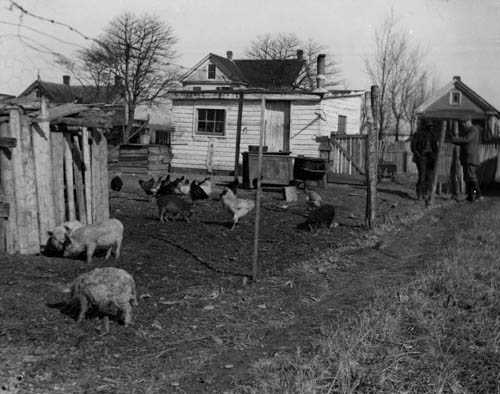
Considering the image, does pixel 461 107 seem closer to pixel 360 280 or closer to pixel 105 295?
pixel 360 280

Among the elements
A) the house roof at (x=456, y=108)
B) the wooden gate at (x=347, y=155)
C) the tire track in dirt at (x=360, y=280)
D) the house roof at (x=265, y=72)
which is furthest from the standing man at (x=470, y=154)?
the house roof at (x=456, y=108)

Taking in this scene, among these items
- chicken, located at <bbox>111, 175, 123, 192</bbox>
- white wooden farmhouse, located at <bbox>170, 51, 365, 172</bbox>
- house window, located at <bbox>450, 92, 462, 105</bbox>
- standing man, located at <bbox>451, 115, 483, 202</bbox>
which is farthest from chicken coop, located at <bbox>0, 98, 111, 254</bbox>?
house window, located at <bbox>450, 92, 462, 105</bbox>

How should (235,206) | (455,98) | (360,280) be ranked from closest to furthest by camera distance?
(360,280) → (235,206) → (455,98)

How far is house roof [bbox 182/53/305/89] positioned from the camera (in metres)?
56.4

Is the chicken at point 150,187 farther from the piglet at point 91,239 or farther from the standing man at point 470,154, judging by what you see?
the standing man at point 470,154

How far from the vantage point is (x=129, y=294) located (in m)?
5.80

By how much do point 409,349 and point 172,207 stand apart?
24.4ft

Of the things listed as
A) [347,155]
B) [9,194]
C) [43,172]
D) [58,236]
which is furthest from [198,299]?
[347,155]

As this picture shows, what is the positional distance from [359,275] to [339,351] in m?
3.63

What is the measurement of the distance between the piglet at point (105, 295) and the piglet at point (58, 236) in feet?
9.65

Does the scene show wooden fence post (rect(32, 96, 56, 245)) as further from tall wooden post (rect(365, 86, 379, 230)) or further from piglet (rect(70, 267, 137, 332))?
tall wooden post (rect(365, 86, 379, 230))

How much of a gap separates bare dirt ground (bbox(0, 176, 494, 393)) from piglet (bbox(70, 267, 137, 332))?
0.46 feet

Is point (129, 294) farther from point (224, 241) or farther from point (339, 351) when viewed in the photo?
point (224, 241)

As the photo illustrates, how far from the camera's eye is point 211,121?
1035 inches
